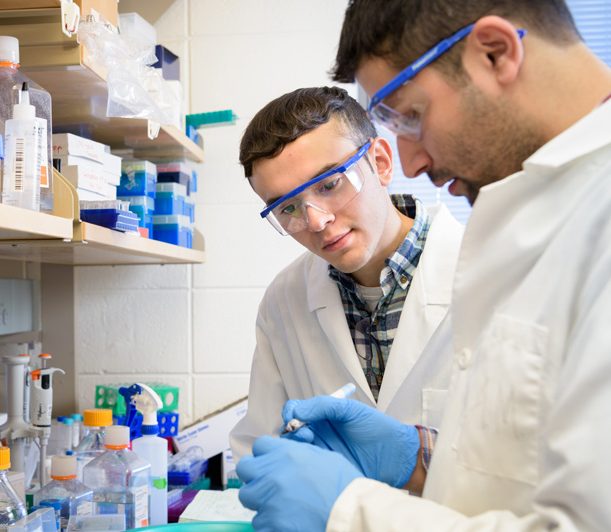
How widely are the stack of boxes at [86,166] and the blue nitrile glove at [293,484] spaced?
98 centimetres

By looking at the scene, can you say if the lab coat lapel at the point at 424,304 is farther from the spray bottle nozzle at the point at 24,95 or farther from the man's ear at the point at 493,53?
the spray bottle nozzle at the point at 24,95

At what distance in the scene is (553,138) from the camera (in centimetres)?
88

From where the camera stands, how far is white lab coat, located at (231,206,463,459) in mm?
1624

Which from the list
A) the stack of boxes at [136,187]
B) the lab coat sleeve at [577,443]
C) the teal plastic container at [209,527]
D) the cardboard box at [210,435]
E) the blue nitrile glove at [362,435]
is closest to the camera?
the lab coat sleeve at [577,443]

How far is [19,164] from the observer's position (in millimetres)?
1306

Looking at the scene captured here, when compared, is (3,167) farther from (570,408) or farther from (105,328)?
(105,328)

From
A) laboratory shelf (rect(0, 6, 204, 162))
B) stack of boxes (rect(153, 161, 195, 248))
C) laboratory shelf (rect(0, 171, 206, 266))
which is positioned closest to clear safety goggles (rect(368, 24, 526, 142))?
laboratory shelf (rect(0, 171, 206, 266))

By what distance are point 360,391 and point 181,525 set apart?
0.66m

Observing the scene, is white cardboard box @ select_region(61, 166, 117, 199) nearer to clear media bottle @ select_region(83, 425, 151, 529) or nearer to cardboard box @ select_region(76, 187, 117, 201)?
cardboard box @ select_region(76, 187, 117, 201)

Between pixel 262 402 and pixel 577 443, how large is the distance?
4.24 feet

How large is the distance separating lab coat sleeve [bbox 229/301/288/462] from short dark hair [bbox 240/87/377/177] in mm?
542

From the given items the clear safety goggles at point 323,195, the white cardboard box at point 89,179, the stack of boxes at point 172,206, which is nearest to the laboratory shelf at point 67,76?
the stack of boxes at point 172,206

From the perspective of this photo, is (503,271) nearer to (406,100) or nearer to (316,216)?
(406,100)

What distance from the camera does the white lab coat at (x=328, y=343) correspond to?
63.9 inches
